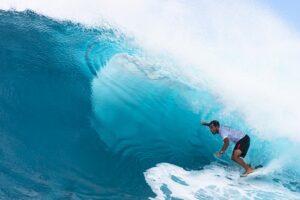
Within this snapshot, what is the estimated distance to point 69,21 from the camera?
33.4 feet

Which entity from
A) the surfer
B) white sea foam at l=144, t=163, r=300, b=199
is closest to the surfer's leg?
the surfer

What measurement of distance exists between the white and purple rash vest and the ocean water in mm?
537

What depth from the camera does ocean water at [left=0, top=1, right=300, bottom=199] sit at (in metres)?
6.14

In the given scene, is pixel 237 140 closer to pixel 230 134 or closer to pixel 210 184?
pixel 230 134

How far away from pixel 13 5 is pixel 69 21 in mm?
1355

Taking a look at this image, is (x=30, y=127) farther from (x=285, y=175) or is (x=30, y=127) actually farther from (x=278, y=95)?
(x=278, y=95)

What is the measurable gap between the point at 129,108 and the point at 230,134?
2022 mm

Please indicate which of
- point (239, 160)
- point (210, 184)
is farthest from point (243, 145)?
point (210, 184)

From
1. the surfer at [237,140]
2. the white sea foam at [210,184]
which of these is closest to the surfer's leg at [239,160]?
the surfer at [237,140]

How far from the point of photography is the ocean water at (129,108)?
6.14m

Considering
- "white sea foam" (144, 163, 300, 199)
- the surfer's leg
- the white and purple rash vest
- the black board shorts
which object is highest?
the white and purple rash vest

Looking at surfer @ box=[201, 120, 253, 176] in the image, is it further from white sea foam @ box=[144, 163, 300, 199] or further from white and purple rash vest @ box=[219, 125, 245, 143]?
white sea foam @ box=[144, 163, 300, 199]

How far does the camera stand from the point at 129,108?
8.07m

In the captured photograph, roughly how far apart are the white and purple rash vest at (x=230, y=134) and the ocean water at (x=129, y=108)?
0.54 m
